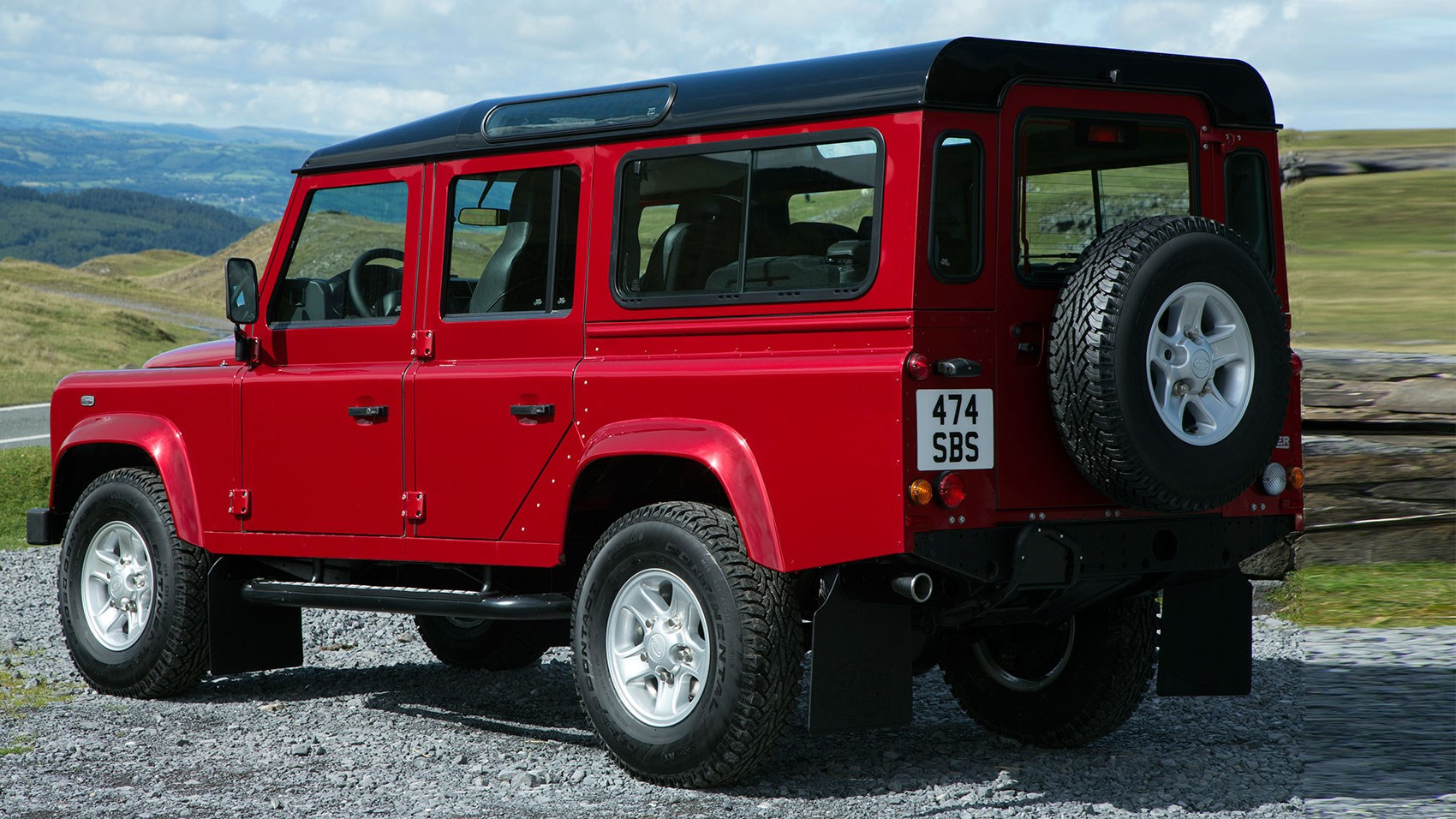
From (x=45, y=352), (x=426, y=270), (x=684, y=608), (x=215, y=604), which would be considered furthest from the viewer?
(x=45, y=352)

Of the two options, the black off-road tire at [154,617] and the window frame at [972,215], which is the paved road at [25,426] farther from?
the window frame at [972,215]

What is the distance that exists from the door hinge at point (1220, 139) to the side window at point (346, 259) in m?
3.15

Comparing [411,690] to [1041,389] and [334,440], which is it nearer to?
[334,440]

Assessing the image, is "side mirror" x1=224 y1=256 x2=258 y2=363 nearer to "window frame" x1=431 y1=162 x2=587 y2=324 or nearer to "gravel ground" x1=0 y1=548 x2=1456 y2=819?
"window frame" x1=431 y1=162 x2=587 y2=324

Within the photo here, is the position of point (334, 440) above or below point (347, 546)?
above

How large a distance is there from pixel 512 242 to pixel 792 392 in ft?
5.48

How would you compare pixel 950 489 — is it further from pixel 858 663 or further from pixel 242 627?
pixel 242 627

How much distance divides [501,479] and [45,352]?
3827 centimetres

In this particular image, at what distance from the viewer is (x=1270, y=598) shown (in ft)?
27.2

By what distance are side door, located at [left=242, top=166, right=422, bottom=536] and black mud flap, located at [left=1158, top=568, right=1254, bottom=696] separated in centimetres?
299

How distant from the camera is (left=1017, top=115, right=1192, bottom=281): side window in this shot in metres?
5.07

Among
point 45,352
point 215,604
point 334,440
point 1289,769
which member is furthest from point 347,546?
point 45,352

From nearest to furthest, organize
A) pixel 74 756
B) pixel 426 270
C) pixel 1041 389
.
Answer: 1. pixel 1041 389
2. pixel 74 756
3. pixel 426 270

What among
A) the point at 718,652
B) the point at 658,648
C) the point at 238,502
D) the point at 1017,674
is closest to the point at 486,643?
the point at 238,502
